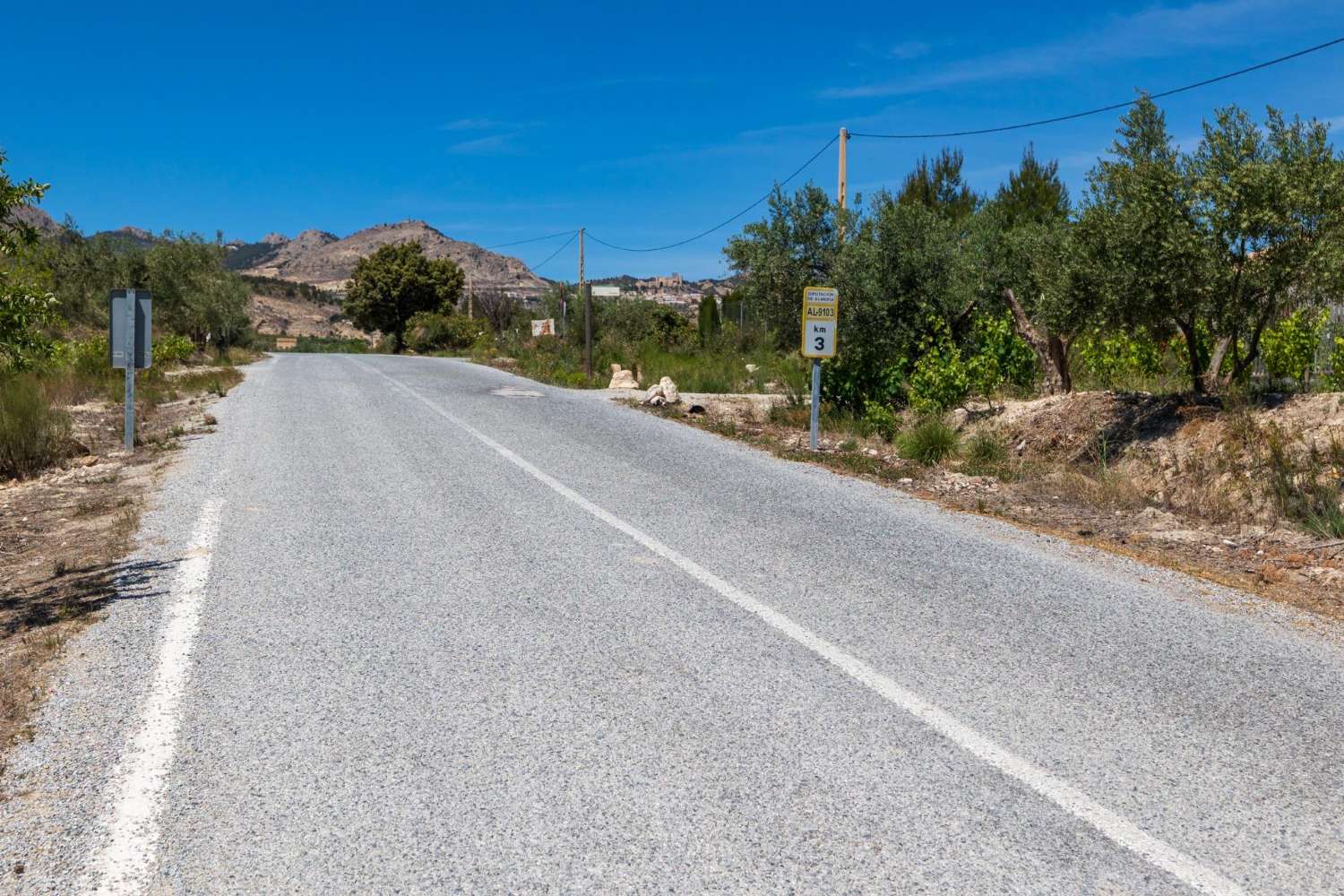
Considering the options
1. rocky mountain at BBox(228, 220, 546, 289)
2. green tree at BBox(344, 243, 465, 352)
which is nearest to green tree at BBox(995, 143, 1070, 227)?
green tree at BBox(344, 243, 465, 352)

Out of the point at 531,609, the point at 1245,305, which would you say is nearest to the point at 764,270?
the point at 1245,305

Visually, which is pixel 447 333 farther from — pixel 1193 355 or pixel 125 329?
pixel 1193 355

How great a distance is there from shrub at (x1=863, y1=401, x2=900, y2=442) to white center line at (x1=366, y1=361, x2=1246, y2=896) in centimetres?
784

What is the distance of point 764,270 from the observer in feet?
50.6

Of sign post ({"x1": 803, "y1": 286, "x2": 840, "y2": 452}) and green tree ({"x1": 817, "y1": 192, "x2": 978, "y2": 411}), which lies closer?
sign post ({"x1": 803, "y1": 286, "x2": 840, "y2": 452})

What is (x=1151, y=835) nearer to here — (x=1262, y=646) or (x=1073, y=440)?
(x=1262, y=646)

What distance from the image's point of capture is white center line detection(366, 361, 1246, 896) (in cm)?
295

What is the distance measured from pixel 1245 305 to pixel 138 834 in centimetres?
977

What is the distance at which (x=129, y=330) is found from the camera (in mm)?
11617

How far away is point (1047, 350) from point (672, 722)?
1133 cm

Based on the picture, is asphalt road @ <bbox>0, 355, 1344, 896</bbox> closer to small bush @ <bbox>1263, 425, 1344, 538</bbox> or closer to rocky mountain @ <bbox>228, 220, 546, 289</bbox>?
→ small bush @ <bbox>1263, 425, 1344, 538</bbox>

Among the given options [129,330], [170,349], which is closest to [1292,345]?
[129,330]

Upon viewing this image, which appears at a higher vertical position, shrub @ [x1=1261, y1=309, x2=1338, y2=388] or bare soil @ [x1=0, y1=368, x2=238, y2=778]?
shrub @ [x1=1261, y1=309, x2=1338, y2=388]

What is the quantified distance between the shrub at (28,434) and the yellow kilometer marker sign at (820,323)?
9250mm
